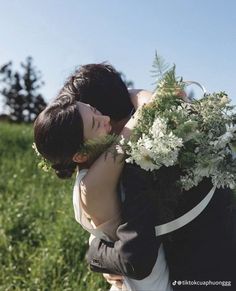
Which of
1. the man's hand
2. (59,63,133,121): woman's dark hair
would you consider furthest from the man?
the man's hand

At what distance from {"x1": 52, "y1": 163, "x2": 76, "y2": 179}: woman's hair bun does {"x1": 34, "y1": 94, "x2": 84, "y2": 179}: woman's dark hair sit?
0.09 ft

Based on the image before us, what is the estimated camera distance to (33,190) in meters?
6.85

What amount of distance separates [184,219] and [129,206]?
9.1 inches

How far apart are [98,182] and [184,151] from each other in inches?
14.7

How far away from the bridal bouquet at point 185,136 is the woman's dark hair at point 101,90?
0.37m

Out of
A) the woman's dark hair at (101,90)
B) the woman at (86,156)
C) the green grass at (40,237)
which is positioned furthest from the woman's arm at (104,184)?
the green grass at (40,237)

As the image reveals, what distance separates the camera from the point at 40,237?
5707 mm

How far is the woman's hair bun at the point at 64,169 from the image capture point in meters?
2.77

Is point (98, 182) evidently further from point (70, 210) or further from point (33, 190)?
point (33, 190)

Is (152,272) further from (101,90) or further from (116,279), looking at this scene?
(101,90)

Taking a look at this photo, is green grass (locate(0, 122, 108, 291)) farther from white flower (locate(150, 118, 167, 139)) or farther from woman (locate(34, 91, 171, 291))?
white flower (locate(150, 118, 167, 139))

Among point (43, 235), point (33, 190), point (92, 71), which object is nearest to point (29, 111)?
point (33, 190)

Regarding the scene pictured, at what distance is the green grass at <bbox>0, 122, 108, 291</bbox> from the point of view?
4.93m

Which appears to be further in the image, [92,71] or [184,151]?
[92,71]
